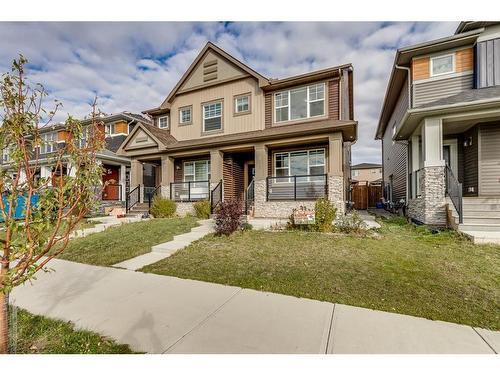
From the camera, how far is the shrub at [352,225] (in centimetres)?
771

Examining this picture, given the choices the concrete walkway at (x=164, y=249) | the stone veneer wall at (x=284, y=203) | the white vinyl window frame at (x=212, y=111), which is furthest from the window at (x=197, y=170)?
the concrete walkway at (x=164, y=249)

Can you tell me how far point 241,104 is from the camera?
44.3ft

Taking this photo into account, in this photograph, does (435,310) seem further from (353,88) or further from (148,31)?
(353,88)

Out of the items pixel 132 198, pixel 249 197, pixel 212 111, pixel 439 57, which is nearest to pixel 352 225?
pixel 249 197

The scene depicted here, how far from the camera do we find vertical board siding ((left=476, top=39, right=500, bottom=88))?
31.0 feet

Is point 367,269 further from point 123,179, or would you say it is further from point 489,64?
point 123,179

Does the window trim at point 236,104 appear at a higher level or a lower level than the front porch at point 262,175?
higher

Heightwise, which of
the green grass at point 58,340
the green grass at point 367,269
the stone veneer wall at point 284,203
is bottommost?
the green grass at point 58,340

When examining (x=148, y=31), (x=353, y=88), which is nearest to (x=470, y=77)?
(x=353, y=88)

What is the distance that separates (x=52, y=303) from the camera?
12.2ft

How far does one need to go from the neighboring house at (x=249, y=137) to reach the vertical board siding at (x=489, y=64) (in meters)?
4.68

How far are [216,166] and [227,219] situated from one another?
5551mm

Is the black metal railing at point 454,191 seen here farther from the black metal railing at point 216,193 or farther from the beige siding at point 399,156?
the black metal railing at point 216,193

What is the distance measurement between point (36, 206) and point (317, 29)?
544 centimetres
